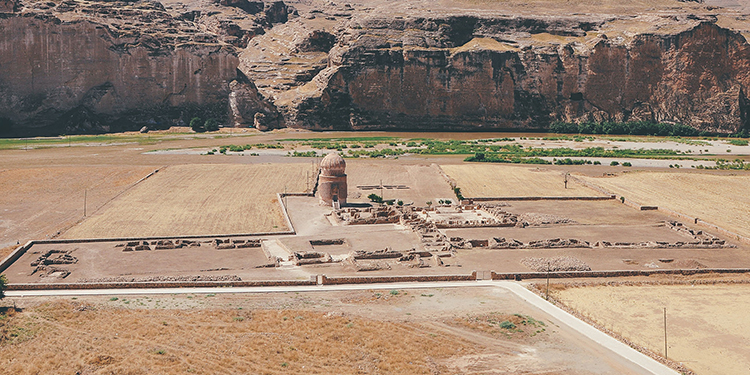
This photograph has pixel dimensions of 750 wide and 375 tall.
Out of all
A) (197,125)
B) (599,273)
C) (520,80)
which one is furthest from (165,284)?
(520,80)

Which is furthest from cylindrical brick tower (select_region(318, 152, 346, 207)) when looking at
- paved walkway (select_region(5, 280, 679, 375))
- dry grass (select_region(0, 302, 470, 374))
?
dry grass (select_region(0, 302, 470, 374))

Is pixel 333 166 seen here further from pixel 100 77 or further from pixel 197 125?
pixel 100 77

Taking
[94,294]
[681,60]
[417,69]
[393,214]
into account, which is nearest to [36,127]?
[417,69]

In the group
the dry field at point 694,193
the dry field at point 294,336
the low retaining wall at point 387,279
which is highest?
the dry field at point 294,336

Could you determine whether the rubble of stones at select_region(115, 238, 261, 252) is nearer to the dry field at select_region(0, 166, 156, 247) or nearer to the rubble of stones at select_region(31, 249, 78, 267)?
the rubble of stones at select_region(31, 249, 78, 267)

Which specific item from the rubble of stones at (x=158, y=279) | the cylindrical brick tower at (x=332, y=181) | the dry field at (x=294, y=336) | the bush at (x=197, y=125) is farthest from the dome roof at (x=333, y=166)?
the bush at (x=197, y=125)

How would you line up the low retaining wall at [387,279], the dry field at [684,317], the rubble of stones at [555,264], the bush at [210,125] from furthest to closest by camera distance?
the bush at [210,125], the rubble of stones at [555,264], the low retaining wall at [387,279], the dry field at [684,317]

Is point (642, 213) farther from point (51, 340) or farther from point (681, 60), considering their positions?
point (681, 60)

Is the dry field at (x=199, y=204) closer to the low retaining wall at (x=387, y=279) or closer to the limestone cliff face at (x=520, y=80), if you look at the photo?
the low retaining wall at (x=387, y=279)
